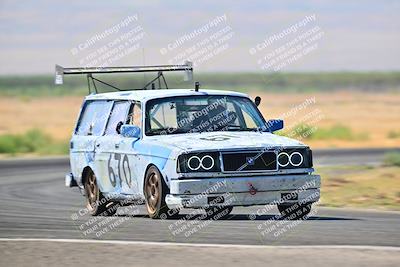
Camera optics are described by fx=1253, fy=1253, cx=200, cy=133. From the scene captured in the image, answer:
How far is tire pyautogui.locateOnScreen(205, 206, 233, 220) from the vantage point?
16953 mm

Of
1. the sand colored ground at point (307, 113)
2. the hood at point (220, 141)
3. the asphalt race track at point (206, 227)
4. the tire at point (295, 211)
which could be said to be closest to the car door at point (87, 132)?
the asphalt race track at point (206, 227)

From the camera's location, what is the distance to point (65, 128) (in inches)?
2968

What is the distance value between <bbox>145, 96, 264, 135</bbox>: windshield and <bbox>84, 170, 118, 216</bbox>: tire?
187 cm

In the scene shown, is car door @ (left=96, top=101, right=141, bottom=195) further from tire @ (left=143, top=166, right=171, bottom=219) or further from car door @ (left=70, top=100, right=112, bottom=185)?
tire @ (left=143, top=166, right=171, bottom=219)

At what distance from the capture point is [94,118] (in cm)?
1922

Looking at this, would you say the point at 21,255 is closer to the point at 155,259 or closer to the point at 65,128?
the point at 155,259

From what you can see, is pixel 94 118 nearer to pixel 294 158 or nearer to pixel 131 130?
pixel 131 130

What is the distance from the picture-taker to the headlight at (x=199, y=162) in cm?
1579

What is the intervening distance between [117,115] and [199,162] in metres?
2.80

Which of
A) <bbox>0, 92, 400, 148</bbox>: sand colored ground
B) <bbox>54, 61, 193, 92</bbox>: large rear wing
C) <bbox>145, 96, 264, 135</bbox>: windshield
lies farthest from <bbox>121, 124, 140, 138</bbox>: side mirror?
<bbox>0, 92, 400, 148</bbox>: sand colored ground

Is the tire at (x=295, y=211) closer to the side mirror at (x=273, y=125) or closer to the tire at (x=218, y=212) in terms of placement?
the tire at (x=218, y=212)

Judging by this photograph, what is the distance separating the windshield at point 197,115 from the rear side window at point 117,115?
0.73 m

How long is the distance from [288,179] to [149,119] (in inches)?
91.6
